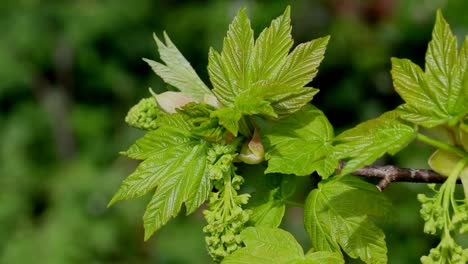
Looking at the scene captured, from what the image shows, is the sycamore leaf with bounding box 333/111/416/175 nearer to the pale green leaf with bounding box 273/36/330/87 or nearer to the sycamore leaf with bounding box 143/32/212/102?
the pale green leaf with bounding box 273/36/330/87

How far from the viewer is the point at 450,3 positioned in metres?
2.74

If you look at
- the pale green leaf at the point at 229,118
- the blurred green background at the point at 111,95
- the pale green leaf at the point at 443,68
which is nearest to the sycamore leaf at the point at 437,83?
the pale green leaf at the point at 443,68

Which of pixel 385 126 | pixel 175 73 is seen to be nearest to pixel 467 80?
pixel 385 126

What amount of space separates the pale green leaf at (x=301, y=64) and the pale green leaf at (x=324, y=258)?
230 mm

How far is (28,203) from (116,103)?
72cm

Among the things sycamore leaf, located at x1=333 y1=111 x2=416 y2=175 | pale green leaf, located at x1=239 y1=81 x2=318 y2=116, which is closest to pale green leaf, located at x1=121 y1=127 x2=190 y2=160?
pale green leaf, located at x1=239 y1=81 x2=318 y2=116

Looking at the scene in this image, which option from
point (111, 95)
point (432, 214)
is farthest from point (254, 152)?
point (111, 95)

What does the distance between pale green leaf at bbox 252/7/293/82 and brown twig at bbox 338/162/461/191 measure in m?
0.18

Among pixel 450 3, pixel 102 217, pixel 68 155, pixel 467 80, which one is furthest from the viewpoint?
pixel 68 155

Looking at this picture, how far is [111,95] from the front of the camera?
3504 mm

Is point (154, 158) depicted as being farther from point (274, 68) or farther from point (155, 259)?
point (155, 259)

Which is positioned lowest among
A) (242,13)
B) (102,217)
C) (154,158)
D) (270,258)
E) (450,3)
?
(102,217)

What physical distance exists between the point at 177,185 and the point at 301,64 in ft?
0.79

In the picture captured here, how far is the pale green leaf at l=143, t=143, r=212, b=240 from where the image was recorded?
2.97 feet
